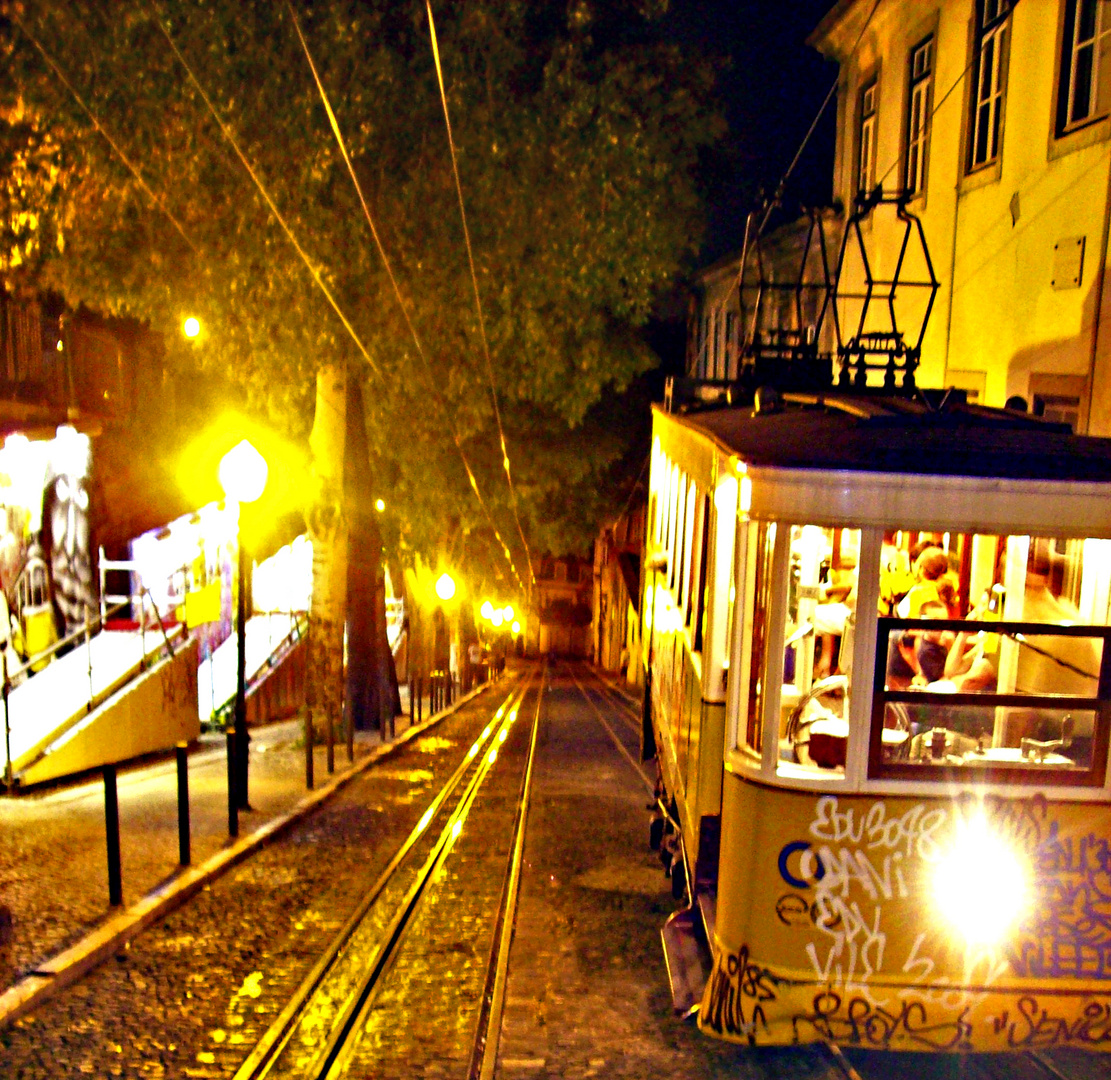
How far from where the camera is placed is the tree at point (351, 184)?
12.0 m

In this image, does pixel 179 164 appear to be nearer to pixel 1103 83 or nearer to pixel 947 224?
pixel 947 224

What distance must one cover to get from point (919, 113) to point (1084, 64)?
3.97m

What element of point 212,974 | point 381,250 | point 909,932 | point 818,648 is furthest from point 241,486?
point 909,932

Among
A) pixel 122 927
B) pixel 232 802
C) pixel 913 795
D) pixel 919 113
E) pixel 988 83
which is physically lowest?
pixel 122 927

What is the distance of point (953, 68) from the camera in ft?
37.3

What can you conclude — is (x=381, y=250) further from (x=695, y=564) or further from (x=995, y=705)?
(x=995, y=705)

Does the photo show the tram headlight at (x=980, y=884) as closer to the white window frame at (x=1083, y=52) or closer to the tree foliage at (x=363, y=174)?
the white window frame at (x=1083, y=52)

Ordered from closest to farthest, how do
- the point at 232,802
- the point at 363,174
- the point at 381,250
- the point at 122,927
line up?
the point at 122,927 → the point at 232,802 → the point at 381,250 → the point at 363,174

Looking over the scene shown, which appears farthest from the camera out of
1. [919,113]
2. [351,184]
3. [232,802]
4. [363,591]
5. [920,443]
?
[363,591]

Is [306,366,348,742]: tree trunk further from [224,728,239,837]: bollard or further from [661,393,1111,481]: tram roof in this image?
[661,393,1111,481]: tram roof

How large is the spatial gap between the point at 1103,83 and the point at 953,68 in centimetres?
339

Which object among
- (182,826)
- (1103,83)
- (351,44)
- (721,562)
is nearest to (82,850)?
(182,826)

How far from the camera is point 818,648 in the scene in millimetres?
6359

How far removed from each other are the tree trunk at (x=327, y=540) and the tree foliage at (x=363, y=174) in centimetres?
56
